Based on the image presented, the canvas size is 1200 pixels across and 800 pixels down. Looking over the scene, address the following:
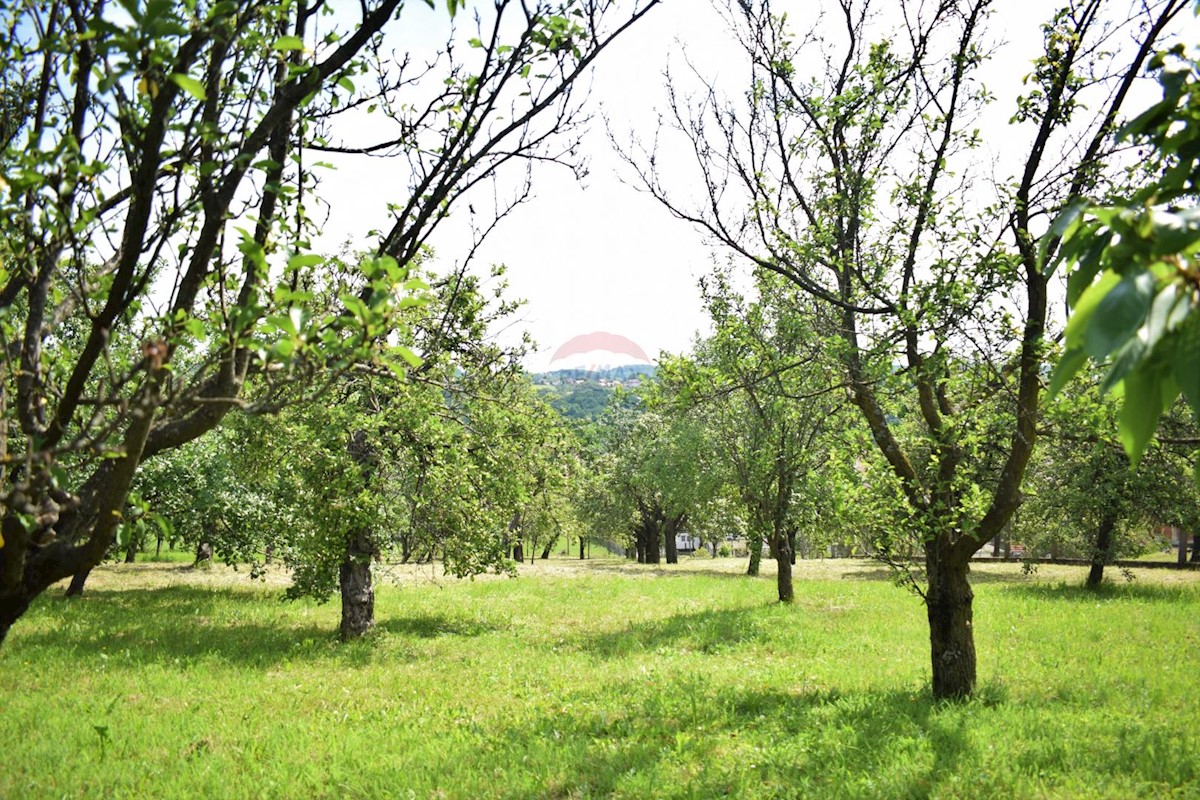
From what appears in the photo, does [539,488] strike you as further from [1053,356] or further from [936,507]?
[1053,356]

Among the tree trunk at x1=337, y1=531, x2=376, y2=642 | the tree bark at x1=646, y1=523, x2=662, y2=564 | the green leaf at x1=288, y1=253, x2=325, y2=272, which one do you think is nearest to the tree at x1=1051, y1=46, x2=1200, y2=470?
the green leaf at x1=288, y1=253, x2=325, y2=272

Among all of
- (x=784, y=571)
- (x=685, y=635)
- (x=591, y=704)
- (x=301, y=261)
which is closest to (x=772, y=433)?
(x=784, y=571)

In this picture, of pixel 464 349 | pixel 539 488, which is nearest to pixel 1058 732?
pixel 539 488

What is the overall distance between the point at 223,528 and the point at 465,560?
9286 millimetres

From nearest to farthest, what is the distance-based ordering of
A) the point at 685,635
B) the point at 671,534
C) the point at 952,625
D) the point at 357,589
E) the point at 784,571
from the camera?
the point at 952,625
the point at 357,589
the point at 685,635
the point at 784,571
the point at 671,534

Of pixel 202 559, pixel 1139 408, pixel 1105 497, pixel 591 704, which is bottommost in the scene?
pixel 202 559

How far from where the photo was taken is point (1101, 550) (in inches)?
826

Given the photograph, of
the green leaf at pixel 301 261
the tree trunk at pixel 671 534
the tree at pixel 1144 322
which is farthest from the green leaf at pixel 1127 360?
the tree trunk at pixel 671 534

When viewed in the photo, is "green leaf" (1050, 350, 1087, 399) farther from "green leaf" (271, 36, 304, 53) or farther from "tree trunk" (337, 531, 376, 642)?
"tree trunk" (337, 531, 376, 642)

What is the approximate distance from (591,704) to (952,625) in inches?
182

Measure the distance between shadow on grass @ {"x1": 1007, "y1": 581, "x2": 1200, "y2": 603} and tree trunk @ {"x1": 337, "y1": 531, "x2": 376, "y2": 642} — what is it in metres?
16.9

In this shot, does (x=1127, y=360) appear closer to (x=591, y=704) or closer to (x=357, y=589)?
(x=591, y=704)

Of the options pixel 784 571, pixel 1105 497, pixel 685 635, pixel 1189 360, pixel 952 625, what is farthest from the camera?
pixel 1105 497

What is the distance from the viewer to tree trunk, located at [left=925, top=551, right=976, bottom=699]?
8688 mm
